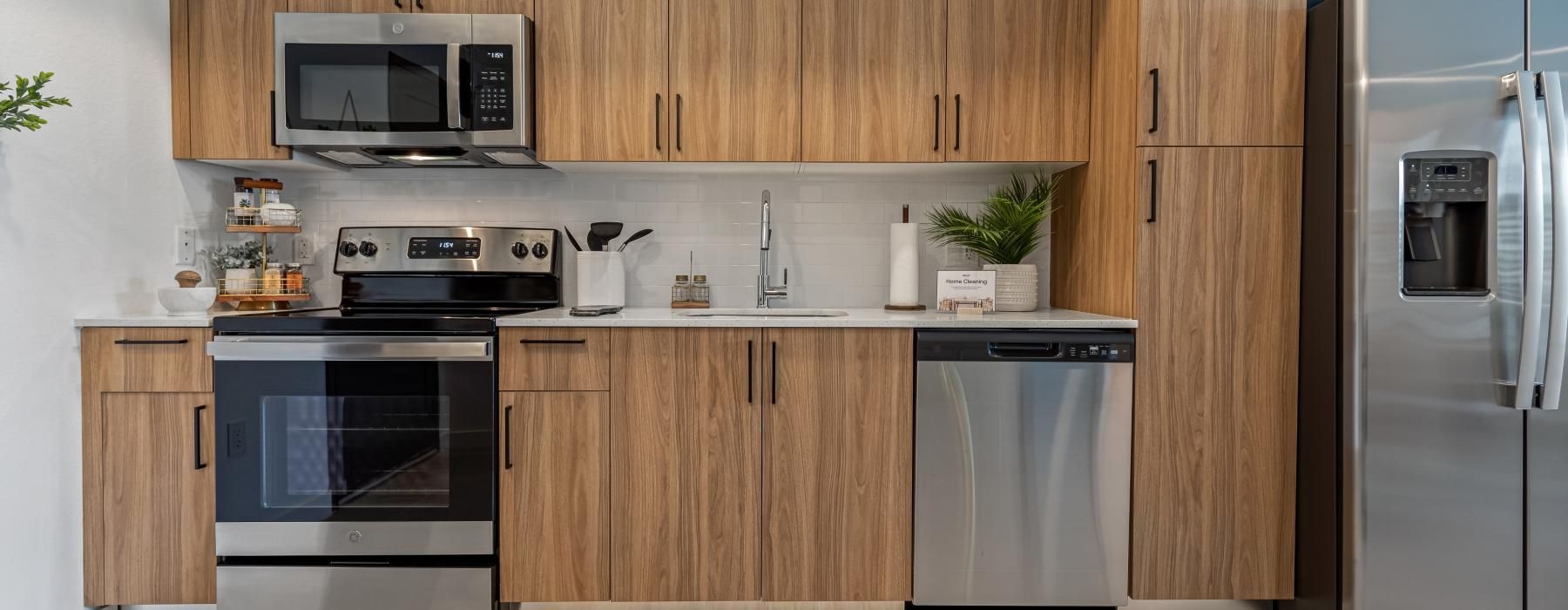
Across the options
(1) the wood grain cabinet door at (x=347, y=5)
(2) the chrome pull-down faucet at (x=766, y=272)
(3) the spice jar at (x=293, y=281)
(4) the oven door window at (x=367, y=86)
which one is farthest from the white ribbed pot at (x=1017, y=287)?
(3) the spice jar at (x=293, y=281)

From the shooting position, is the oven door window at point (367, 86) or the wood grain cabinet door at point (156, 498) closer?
the wood grain cabinet door at point (156, 498)

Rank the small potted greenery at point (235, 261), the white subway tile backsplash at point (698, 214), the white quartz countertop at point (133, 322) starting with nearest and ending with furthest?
the white quartz countertop at point (133, 322), the small potted greenery at point (235, 261), the white subway tile backsplash at point (698, 214)

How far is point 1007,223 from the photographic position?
8.69 feet

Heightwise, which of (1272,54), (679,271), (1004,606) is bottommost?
(1004,606)

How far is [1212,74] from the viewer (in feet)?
7.22

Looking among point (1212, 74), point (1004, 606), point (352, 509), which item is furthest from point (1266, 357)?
point (352, 509)

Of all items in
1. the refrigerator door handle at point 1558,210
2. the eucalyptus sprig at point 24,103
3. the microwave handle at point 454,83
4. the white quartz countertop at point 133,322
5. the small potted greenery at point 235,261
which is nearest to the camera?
the eucalyptus sprig at point 24,103

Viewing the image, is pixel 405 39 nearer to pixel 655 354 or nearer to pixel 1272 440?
pixel 655 354

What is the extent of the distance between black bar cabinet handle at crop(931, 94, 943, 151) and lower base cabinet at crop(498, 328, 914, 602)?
71cm

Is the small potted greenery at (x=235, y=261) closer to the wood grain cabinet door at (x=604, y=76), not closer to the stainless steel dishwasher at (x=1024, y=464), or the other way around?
the wood grain cabinet door at (x=604, y=76)

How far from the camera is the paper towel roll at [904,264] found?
270 centimetres

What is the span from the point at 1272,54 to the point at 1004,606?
175cm

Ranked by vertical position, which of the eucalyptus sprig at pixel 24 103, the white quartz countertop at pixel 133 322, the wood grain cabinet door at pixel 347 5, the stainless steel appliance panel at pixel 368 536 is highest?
the wood grain cabinet door at pixel 347 5

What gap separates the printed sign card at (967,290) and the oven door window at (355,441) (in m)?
1.42
